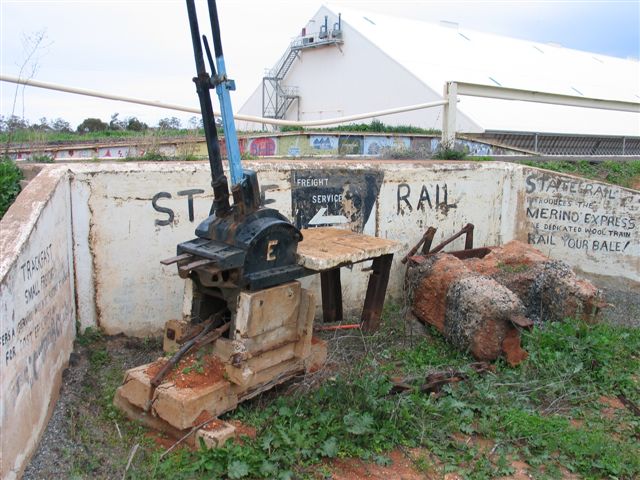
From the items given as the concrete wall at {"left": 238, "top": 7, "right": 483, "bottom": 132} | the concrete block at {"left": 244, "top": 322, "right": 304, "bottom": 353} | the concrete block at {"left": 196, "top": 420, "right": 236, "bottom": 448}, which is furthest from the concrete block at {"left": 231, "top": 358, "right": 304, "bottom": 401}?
the concrete wall at {"left": 238, "top": 7, "right": 483, "bottom": 132}

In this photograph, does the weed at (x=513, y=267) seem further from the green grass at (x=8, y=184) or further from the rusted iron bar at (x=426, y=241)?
the green grass at (x=8, y=184)

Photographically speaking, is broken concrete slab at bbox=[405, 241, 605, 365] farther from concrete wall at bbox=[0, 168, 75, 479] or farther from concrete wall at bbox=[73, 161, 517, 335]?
concrete wall at bbox=[0, 168, 75, 479]

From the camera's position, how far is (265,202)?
19.1ft

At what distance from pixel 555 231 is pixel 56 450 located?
6128 mm

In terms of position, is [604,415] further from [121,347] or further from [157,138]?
[157,138]

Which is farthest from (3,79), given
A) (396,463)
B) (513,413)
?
(513,413)

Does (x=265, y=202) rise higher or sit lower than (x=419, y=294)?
higher

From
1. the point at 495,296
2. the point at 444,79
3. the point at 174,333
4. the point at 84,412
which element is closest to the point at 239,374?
the point at 174,333

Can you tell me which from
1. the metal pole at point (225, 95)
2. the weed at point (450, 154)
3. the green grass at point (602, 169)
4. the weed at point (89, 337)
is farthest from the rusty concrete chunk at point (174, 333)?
the green grass at point (602, 169)

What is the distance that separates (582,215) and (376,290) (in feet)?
11.9

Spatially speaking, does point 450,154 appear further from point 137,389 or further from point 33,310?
point 33,310

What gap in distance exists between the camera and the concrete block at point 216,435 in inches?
136

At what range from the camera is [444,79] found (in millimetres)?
25250

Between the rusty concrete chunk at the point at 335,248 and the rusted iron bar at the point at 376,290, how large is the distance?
42cm
